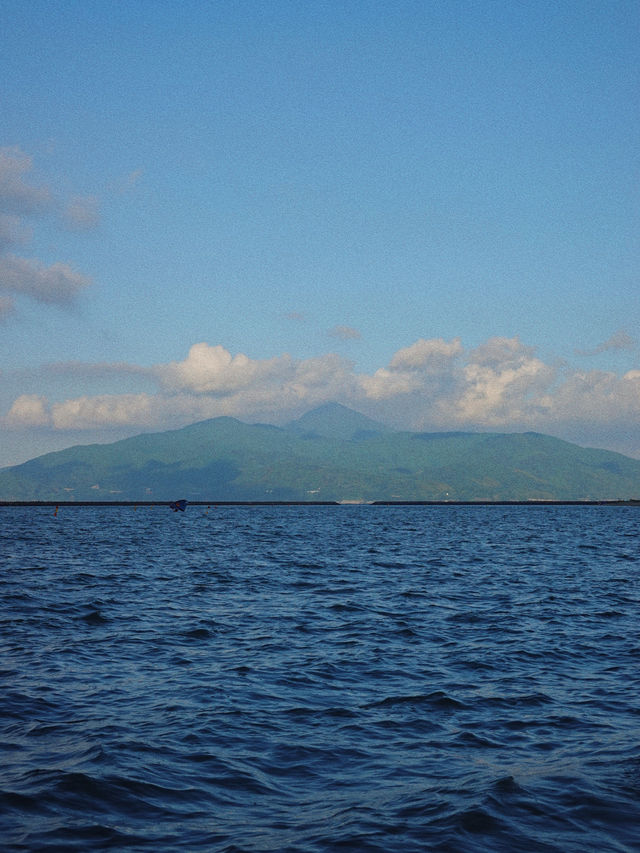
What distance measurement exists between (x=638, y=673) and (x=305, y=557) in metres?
47.4

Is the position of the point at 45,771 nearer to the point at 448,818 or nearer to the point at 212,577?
the point at 448,818

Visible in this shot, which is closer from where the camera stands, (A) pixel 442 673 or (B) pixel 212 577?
(A) pixel 442 673

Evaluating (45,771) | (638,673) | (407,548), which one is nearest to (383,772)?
(45,771)

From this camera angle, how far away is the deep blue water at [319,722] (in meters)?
12.1

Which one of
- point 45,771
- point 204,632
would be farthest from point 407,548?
point 45,771

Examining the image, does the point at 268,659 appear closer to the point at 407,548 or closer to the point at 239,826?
the point at 239,826

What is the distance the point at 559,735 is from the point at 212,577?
3493cm

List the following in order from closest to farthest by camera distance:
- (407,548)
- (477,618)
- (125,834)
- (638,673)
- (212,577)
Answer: (125,834)
(638,673)
(477,618)
(212,577)
(407,548)

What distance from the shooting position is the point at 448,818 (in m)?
12.4

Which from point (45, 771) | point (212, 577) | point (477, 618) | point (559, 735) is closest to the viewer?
point (45, 771)

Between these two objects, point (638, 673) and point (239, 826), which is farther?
point (638, 673)

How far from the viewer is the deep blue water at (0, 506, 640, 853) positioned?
12133 mm

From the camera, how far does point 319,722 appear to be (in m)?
17.8

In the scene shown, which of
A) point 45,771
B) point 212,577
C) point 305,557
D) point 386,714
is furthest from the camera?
point 305,557
